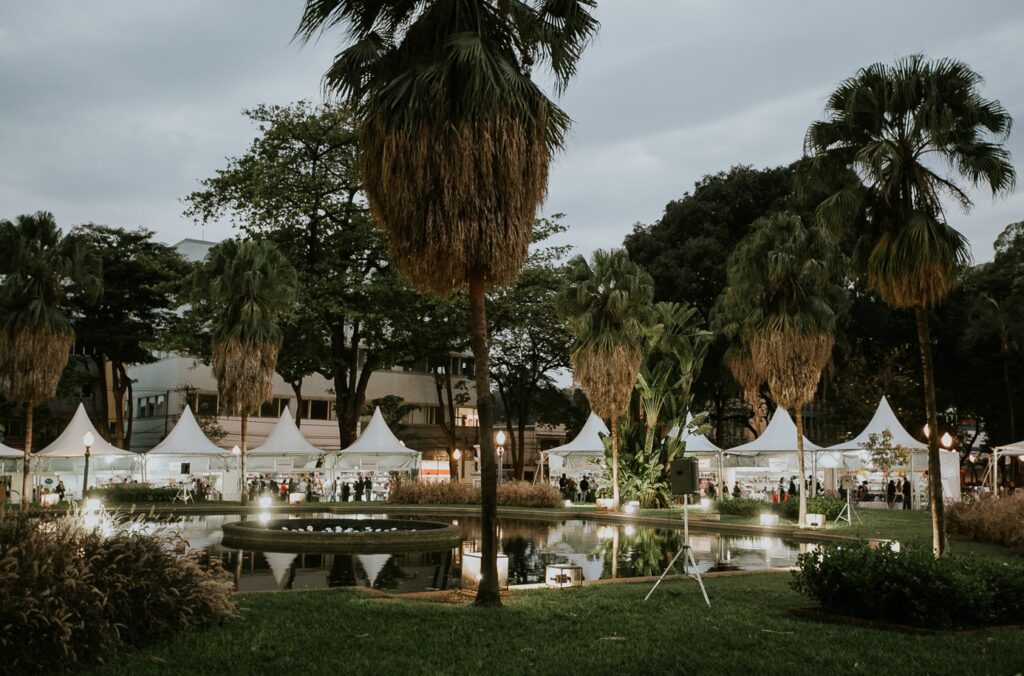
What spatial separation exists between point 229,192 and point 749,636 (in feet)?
108

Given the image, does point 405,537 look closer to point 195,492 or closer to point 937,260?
point 937,260

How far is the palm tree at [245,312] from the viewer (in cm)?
3142

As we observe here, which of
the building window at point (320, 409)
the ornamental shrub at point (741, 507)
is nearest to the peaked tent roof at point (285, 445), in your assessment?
the ornamental shrub at point (741, 507)

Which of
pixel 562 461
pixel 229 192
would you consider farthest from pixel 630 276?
pixel 229 192

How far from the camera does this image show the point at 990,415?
52094 mm

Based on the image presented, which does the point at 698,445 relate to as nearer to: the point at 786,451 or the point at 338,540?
the point at 786,451

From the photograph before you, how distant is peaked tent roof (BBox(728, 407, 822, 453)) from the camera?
118 ft

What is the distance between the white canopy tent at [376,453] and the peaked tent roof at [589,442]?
671cm

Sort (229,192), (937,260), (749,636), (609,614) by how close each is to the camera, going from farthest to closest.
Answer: (229,192)
(937,260)
(609,614)
(749,636)

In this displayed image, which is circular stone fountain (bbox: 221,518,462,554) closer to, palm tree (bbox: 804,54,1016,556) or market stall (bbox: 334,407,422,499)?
palm tree (bbox: 804,54,1016,556)

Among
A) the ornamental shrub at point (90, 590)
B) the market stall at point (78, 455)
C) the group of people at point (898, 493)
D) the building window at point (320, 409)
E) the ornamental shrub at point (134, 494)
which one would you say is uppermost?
the building window at point (320, 409)

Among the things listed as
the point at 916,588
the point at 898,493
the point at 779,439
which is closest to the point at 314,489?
the point at 779,439

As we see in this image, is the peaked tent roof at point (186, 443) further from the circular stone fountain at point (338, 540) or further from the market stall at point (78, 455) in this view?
the circular stone fountain at point (338, 540)

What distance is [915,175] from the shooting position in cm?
1492
